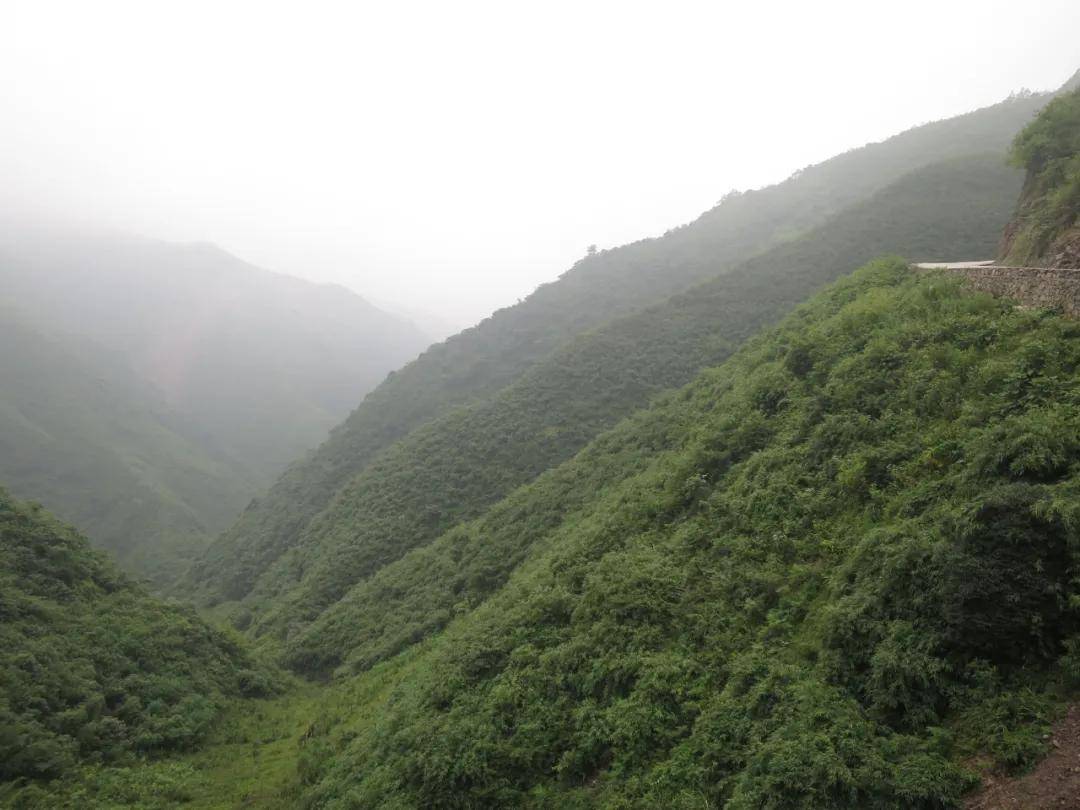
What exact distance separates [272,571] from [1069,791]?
33.6 meters

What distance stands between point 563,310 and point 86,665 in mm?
44100

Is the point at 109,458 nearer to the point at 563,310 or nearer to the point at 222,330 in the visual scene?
the point at 563,310

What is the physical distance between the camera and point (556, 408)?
32844 mm

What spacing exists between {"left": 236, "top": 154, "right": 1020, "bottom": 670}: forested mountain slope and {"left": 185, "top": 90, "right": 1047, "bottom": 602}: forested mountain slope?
257 inches

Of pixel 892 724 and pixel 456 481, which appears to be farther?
pixel 456 481

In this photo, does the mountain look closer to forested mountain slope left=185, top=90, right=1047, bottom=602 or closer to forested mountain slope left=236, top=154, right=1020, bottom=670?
forested mountain slope left=185, top=90, right=1047, bottom=602

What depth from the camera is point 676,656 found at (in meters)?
9.16

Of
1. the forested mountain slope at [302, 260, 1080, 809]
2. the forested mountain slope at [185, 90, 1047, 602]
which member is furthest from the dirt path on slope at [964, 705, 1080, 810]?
the forested mountain slope at [185, 90, 1047, 602]

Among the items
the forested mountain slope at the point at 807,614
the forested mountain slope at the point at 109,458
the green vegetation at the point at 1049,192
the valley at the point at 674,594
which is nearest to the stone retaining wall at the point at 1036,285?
the valley at the point at 674,594

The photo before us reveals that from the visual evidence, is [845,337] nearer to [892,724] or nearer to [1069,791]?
[892,724]

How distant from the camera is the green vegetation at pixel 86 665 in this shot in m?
12.6

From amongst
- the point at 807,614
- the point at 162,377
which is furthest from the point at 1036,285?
the point at 162,377

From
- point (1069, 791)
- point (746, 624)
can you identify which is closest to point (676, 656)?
point (746, 624)

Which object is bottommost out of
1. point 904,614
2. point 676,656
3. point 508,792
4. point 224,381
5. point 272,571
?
point 272,571
